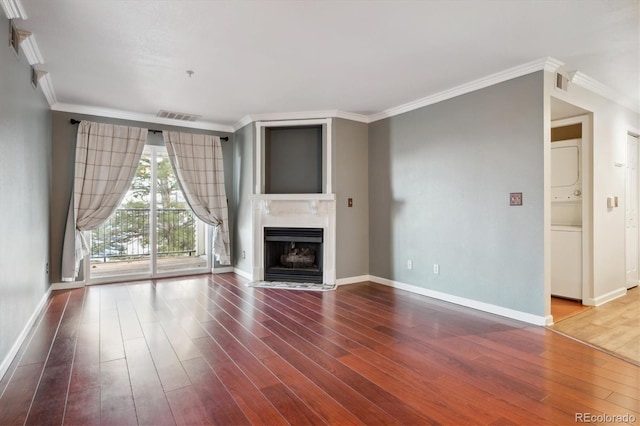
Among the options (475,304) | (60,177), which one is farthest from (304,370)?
(60,177)

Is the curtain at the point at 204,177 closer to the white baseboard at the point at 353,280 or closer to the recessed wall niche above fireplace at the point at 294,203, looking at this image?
the recessed wall niche above fireplace at the point at 294,203

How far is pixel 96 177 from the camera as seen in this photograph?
4832 millimetres

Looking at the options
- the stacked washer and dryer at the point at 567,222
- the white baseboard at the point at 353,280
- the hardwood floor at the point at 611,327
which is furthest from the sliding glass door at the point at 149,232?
the stacked washer and dryer at the point at 567,222

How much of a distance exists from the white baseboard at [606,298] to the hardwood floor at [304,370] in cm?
138

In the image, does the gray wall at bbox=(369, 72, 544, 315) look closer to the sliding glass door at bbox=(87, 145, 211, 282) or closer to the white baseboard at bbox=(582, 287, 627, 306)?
the white baseboard at bbox=(582, 287, 627, 306)

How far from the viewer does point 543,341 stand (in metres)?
2.88

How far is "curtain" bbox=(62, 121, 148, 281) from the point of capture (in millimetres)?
4672

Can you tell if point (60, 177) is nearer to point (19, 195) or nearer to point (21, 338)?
point (19, 195)

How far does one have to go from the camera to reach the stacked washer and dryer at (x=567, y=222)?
161 inches

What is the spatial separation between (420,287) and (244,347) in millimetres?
2648

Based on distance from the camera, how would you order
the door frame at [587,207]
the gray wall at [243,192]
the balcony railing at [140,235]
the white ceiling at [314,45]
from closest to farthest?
the white ceiling at [314,45], the door frame at [587,207], the balcony railing at [140,235], the gray wall at [243,192]

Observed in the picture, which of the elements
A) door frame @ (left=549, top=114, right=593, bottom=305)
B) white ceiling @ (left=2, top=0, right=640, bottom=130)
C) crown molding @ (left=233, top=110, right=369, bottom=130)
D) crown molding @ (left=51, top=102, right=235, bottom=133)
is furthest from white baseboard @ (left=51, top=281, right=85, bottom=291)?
door frame @ (left=549, top=114, right=593, bottom=305)

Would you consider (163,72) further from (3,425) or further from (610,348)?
(610,348)

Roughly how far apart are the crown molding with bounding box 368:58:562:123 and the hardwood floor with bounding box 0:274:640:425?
2.53 m
